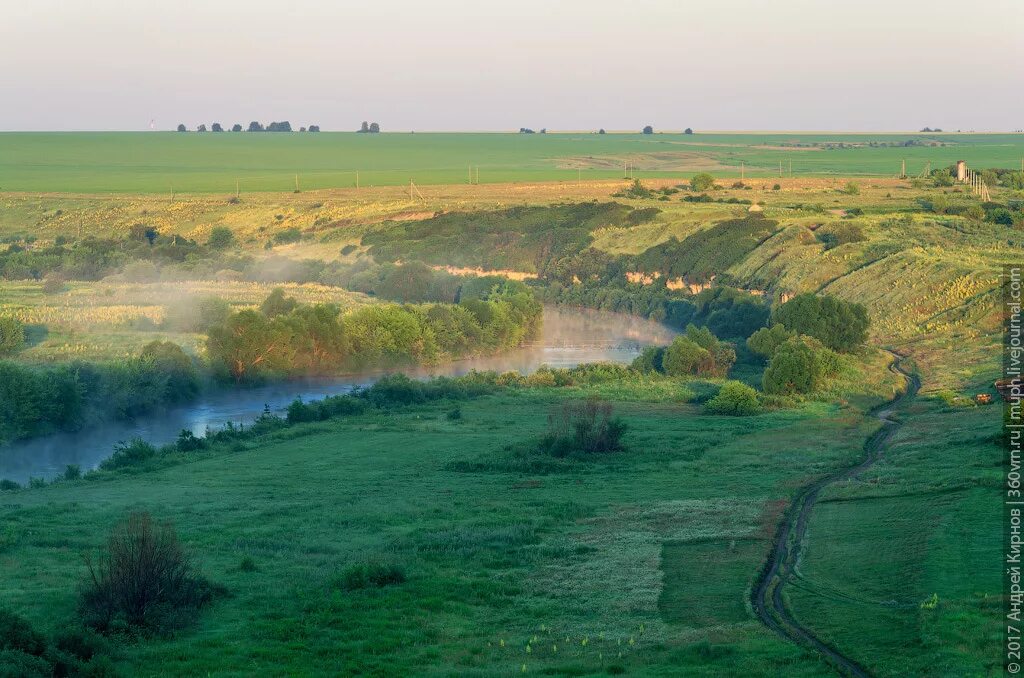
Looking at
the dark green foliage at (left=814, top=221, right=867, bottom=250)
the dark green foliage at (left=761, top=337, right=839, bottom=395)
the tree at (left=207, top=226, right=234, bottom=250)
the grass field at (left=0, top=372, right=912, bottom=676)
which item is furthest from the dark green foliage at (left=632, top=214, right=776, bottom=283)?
the grass field at (left=0, top=372, right=912, bottom=676)

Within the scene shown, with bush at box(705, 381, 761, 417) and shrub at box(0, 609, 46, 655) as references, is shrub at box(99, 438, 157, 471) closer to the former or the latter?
bush at box(705, 381, 761, 417)

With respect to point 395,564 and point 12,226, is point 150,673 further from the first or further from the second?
point 12,226

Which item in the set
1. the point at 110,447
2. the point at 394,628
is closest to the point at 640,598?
the point at 394,628

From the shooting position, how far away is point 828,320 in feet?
174

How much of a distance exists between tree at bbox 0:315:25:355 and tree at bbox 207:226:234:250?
1962 inches

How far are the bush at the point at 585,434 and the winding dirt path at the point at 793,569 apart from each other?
6.32 metres

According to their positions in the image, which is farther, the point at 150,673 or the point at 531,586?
the point at 531,586

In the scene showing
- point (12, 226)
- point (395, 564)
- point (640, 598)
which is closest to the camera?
point (640, 598)

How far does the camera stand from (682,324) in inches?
2788

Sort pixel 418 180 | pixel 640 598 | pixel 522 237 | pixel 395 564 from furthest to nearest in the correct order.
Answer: pixel 418 180 → pixel 522 237 → pixel 395 564 → pixel 640 598

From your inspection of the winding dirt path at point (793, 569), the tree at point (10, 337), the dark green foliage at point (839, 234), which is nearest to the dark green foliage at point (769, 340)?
the winding dirt path at point (793, 569)

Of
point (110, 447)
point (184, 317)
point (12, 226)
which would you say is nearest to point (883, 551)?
point (110, 447)

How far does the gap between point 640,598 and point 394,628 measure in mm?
3765

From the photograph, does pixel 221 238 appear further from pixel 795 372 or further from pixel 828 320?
pixel 795 372
